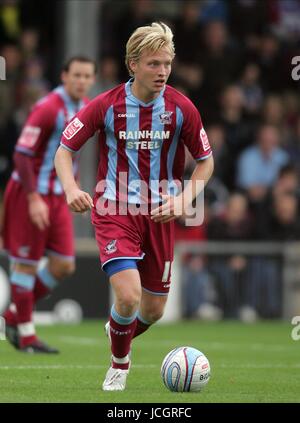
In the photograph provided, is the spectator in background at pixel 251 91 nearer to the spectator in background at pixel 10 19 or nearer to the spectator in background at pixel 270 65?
the spectator in background at pixel 270 65

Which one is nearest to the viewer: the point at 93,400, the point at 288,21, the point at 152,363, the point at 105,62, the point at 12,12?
the point at 93,400

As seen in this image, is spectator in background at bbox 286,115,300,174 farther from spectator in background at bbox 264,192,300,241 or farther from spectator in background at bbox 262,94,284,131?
spectator in background at bbox 264,192,300,241

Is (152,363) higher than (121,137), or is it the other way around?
(121,137)

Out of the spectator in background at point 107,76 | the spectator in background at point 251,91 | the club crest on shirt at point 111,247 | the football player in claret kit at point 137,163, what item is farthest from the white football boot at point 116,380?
the spectator in background at point 251,91

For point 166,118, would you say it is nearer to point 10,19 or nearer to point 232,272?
point 232,272

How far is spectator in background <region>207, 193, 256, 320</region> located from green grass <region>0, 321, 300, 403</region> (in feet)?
3.13

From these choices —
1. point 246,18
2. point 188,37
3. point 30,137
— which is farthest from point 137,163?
point 246,18

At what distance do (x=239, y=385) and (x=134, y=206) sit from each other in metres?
1.36

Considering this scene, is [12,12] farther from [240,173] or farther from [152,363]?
[152,363]

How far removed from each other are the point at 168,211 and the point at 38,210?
304 cm

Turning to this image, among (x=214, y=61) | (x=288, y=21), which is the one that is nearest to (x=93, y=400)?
(x=214, y=61)

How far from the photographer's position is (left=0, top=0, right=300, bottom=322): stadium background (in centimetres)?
1495

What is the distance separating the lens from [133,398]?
6863 mm

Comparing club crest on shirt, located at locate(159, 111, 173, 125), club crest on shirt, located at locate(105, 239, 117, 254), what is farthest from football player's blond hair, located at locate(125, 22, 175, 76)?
club crest on shirt, located at locate(105, 239, 117, 254)
